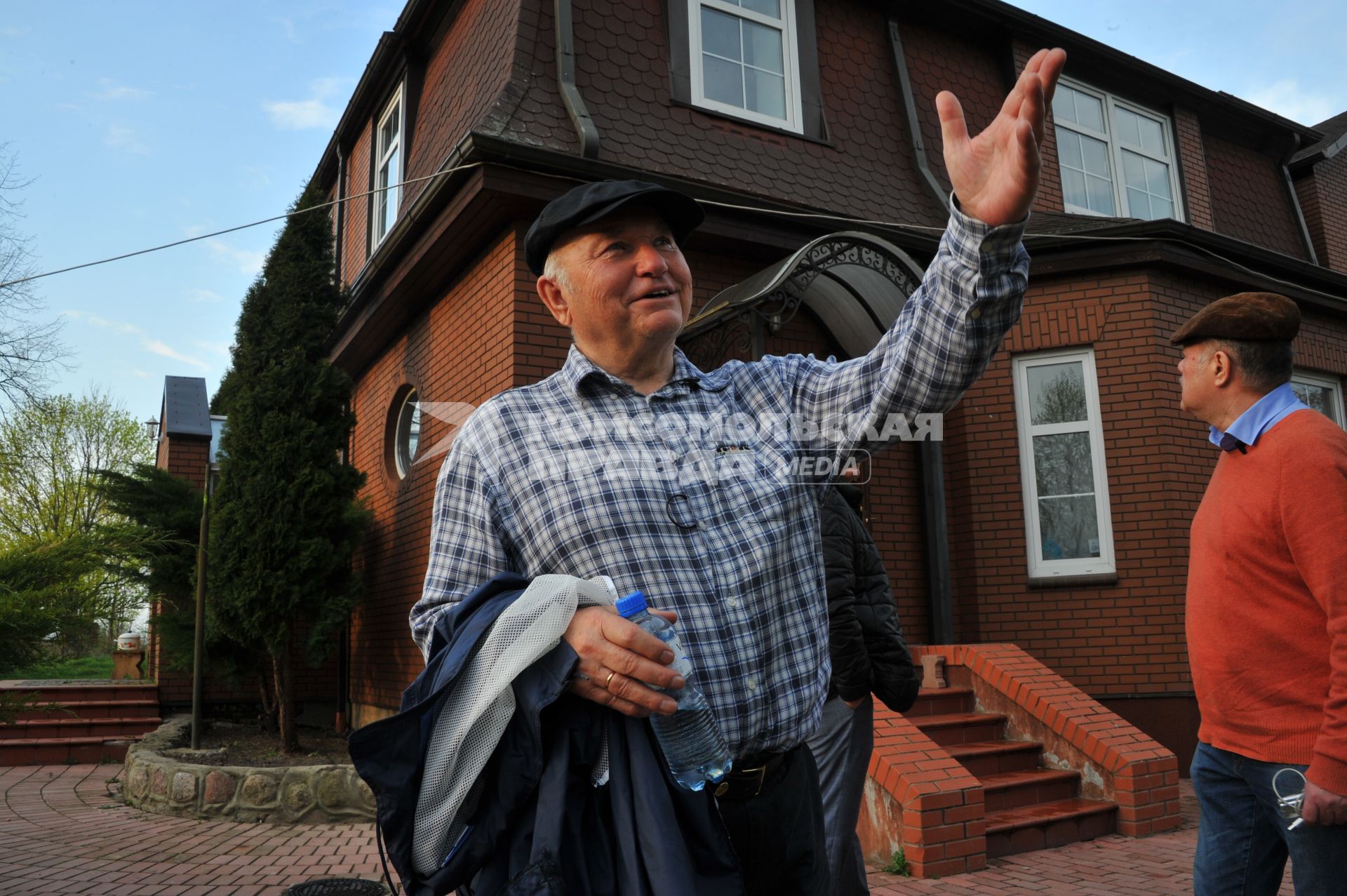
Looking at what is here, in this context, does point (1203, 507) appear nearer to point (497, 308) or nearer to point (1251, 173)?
point (497, 308)

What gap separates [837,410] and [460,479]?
744 mm

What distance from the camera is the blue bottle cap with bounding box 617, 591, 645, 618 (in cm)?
152

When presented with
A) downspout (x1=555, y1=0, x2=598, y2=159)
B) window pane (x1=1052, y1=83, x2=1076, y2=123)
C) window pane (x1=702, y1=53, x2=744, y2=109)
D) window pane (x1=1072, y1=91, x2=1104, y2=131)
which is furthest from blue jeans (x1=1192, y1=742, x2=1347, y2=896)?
window pane (x1=1072, y1=91, x2=1104, y2=131)

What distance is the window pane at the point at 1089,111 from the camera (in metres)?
11.1

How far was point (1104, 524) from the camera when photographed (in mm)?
8508

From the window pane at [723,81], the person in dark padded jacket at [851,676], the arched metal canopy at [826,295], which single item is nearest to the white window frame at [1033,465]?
the arched metal canopy at [826,295]

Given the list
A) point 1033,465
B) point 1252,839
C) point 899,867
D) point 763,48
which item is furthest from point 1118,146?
point 1252,839

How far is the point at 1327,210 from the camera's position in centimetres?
1319

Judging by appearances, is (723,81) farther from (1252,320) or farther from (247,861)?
(247,861)

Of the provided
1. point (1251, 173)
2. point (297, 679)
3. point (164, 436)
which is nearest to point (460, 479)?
point (297, 679)

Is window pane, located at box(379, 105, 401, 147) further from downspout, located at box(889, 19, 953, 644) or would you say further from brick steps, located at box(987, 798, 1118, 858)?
brick steps, located at box(987, 798, 1118, 858)

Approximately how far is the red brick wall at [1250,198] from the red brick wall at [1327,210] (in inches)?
13.4

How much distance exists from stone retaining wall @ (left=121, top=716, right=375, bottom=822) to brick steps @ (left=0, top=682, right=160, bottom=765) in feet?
11.4

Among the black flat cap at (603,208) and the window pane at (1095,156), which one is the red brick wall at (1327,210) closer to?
the window pane at (1095,156)
